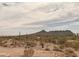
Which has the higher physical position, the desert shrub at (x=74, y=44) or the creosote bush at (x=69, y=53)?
the desert shrub at (x=74, y=44)

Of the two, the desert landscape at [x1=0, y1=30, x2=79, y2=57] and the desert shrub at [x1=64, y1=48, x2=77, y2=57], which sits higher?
the desert landscape at [x1=0, y1=30, x2=79, y2=57]

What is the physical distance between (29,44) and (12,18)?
13.0 inches

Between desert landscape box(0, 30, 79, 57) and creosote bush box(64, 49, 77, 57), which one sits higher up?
desert landscape box(0, 30, 79, 57)

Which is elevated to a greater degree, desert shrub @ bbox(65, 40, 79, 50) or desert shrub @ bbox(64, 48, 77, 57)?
desert shrub @ bbox(65, 40, 79, 50)

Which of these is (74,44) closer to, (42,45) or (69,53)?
(69,53)

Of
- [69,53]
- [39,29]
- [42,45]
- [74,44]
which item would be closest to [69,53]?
[69,53]

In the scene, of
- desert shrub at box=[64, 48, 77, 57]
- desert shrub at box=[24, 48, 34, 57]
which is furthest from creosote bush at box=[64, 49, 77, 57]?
desert shrub at box=[24, 48, 34, 57]

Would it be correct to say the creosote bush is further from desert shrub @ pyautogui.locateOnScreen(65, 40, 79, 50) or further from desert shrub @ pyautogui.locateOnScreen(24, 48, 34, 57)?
desert shrub @ pyautogui.locateOnScreen(24, 48, 34, 57)

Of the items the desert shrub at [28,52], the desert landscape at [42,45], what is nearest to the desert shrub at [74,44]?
the desert landscape at [42,45]

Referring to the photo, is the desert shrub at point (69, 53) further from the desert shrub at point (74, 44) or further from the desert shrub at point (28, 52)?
the desert shrub at point (28, 52)

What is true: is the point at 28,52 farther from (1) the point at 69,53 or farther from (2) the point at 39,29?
(1) the point at 69,53

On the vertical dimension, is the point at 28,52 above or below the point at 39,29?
below

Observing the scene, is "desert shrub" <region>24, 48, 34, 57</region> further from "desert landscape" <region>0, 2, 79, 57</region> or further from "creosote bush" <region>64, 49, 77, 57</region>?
"creosote bush" <region>64, 49, 77, 57</region>

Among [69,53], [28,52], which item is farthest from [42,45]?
[69,53]
